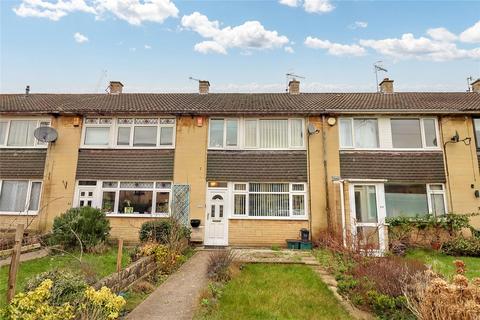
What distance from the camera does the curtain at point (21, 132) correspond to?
13.2 meters

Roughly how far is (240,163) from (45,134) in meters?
8.55

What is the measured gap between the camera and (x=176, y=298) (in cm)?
565

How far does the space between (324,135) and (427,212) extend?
16.9 feet

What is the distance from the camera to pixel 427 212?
11773mm

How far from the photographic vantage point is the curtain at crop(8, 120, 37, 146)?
1320cm

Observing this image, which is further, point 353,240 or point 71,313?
point 353,240

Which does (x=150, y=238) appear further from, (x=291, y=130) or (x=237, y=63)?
(x=237, y=63)

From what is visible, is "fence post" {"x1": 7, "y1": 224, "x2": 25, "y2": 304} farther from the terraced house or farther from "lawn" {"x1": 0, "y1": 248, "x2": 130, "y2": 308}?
the terraced house

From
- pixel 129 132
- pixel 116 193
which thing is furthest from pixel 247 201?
pixel 129 132

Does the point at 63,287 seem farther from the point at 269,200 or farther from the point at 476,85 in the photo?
the point at 476,85

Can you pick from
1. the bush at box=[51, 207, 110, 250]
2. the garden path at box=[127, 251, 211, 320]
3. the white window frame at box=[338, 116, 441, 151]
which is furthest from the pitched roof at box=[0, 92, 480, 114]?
the garden path at box=[127, 251, 211, 320]

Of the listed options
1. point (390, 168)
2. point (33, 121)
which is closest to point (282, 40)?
point (390, 168)

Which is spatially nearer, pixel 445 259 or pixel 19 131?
pixel 445 259

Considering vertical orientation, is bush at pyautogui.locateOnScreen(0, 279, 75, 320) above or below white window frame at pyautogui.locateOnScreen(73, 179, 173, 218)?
below
